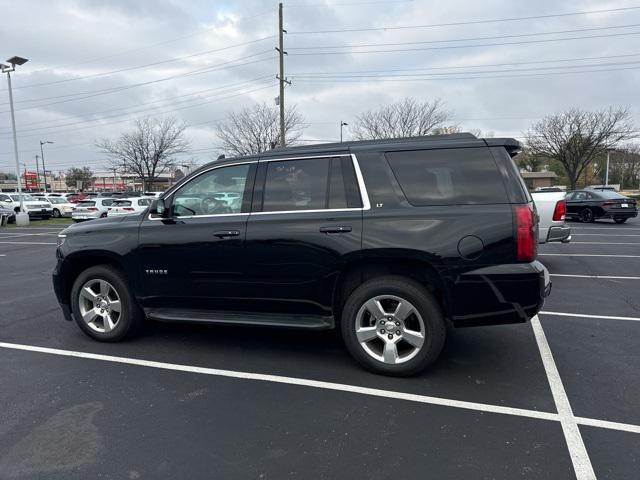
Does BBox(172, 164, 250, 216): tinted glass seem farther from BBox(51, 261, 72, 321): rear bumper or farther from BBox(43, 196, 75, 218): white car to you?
BBox(43, 196, 75, 218): white car

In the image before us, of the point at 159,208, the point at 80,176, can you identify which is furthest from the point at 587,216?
the point at 80,176

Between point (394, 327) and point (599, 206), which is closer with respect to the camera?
point (394, 327)

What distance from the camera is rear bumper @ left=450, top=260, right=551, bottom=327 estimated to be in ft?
11.6

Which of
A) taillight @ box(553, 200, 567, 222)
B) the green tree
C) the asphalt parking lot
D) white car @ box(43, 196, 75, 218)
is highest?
the green tree

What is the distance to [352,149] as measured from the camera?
4.07 meters

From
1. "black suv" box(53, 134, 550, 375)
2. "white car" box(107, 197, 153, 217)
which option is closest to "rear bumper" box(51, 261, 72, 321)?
"black suv" box(53, 134, 550, 375)

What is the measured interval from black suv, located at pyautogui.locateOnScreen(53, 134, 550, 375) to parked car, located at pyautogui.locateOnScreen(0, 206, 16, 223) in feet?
79.7

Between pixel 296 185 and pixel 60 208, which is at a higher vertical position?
pixel 296 185

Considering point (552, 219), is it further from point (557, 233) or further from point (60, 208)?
point (60, 208)

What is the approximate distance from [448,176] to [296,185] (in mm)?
1343

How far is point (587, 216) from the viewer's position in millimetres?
19781

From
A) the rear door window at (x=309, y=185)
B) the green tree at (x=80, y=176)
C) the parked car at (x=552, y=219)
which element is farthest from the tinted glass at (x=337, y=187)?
the green tree at (x=80, y=176)

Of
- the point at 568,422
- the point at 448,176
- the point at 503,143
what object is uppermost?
the point at 503,143

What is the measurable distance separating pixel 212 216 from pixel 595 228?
17.4m
